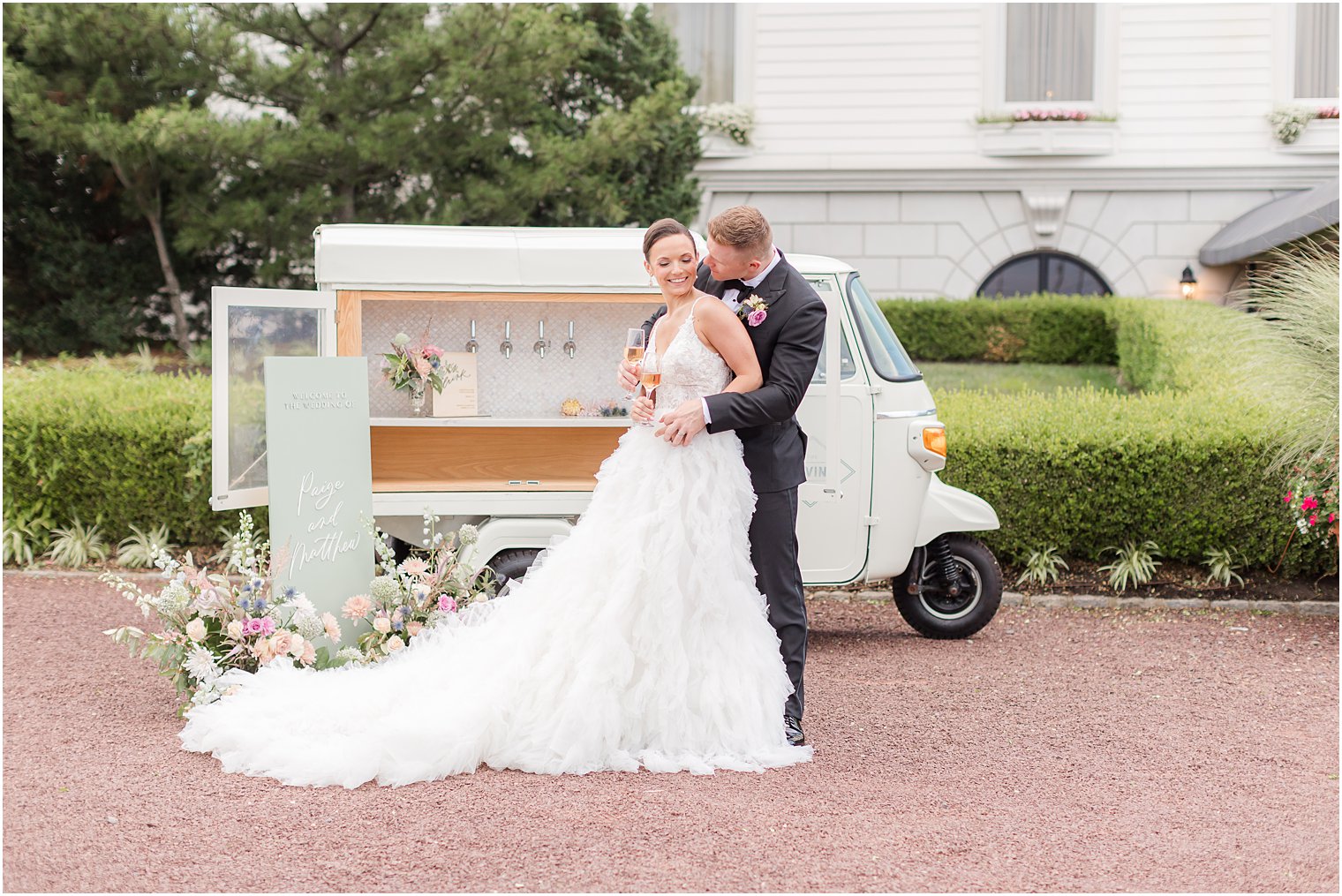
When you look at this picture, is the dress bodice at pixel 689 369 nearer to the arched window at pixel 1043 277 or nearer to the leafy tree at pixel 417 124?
the leafy tree at pixel 417 124

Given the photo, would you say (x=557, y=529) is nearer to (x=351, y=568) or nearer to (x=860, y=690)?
(x=351, y=568)

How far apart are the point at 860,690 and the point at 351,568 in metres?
2.36

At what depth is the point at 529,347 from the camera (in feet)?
21.4

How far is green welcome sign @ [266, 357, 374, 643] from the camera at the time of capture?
503cm

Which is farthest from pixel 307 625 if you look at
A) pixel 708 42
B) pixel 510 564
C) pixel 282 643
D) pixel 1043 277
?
pixel 1043 277

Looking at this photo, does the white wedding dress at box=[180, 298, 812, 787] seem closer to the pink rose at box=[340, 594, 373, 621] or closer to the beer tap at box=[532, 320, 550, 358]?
the pink rose at box=[340, 594, 373, 621]

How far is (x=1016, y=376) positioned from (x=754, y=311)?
10643 mm

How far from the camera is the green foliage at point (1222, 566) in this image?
7.60m

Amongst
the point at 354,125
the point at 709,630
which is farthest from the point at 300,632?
the point at 354,125

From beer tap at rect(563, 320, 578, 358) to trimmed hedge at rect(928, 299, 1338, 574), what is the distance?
2.73 meters

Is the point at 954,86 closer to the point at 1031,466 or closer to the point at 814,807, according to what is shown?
the point at 1031,466

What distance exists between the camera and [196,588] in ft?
16.2

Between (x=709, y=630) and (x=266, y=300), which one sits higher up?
(x=266, y=300)

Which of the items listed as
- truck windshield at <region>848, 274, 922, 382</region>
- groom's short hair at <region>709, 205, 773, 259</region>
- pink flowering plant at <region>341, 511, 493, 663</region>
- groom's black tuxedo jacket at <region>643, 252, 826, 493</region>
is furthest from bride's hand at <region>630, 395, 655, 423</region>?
truck windshield at <region>848, 274, 922, 382</region>
